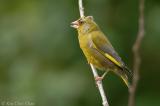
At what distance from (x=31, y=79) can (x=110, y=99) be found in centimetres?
91

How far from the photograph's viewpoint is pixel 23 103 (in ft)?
15.8

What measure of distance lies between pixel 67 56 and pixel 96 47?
45 cm

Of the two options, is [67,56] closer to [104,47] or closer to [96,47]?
[96,47]

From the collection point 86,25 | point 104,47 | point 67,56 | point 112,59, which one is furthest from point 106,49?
point 67,56

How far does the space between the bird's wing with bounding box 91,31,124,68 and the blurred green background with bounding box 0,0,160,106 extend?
0.27 metres

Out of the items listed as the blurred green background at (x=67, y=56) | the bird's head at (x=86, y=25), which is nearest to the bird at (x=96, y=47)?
the bird's head at (x=86, y=25)

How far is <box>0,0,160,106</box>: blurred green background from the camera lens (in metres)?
4.96

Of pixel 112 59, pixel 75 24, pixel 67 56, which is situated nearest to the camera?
pixel 112 59

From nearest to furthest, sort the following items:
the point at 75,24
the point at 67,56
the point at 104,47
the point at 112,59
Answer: the point at 112,59 → the point at 104,47 → the point at 75,24 → the point at 67,56

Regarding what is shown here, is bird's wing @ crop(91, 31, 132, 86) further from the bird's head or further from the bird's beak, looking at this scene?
the bird's beak

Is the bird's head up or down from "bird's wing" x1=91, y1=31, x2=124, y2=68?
up

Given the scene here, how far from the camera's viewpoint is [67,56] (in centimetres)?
506

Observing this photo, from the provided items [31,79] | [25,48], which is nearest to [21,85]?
[31,79]

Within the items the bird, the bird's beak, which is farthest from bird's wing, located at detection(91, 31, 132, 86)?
the bird's beak
